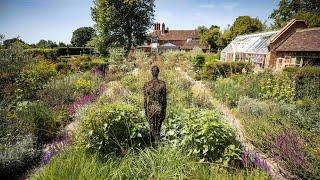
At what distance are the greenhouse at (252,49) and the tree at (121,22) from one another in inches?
527

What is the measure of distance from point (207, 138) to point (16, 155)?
3.82 meters

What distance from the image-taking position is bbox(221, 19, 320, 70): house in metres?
19.4

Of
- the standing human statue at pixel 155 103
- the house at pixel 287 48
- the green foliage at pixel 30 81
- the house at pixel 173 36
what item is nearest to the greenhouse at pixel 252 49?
the house at pixel 287 48

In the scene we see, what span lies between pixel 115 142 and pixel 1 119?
3.46 metres

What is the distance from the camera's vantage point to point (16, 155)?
5.38 m

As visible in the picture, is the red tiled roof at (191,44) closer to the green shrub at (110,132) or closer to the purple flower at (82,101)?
the purple flower at (82,101)

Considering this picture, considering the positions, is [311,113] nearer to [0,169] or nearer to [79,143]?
[79,143]

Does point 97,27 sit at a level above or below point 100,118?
above

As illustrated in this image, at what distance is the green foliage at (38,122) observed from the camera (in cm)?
671

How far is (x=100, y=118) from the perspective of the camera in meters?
4.83

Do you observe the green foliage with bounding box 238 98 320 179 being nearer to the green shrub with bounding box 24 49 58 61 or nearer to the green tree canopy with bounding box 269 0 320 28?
the green shrub with bounding box 24 49 58 61

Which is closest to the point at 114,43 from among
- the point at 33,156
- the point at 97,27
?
the point at 97,27

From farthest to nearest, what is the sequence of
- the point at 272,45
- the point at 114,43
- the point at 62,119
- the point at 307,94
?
the point at 114,43
the point at 272,45
the point at 307,94
the point at 62,119

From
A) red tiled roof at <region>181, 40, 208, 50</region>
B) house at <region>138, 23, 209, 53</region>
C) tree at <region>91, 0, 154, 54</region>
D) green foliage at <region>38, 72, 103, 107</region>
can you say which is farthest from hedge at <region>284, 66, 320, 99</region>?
house at <region>138, 23, 209, 53</region>
